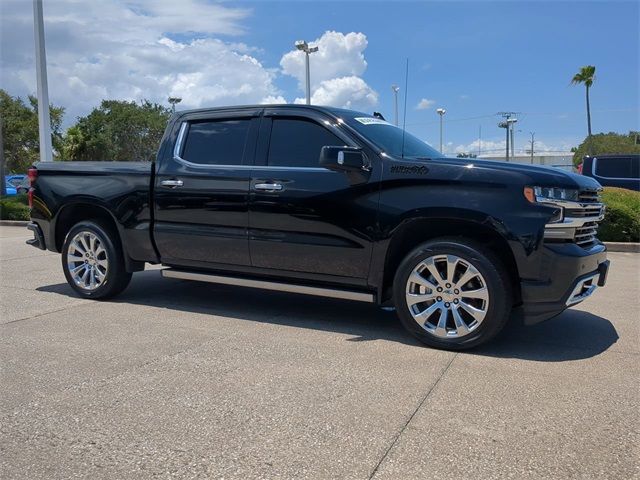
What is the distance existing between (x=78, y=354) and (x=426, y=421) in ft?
8.88

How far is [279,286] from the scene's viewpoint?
5258 millimetres

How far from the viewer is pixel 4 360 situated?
4.30 metres

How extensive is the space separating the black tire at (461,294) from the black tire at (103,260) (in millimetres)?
3084

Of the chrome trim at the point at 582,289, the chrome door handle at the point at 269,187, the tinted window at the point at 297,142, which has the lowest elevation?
the chrome trim at the point at 582,289

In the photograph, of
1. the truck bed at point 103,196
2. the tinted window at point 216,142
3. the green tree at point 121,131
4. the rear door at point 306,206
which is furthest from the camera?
the green tree at point 121,131

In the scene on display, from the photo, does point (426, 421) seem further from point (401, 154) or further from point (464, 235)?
point (401, 154)

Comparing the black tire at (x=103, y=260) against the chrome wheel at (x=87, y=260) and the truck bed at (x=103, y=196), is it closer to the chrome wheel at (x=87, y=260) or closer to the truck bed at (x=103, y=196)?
the chrome wheel at (x=87, y=260)

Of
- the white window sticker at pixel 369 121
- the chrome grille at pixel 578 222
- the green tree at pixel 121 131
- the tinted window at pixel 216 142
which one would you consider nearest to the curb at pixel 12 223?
the tinted window at pixel 216 142

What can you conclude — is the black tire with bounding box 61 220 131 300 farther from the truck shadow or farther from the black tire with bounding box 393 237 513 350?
the black tire with bounding box 393 237 513 350

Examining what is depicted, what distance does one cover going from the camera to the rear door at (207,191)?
17.7 feet

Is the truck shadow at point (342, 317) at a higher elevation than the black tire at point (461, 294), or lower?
lower

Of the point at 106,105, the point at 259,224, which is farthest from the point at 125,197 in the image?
the point at 106,105

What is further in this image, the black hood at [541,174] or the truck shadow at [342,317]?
the truck shadow at [342,317]

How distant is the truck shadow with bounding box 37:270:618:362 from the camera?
4711 mm
